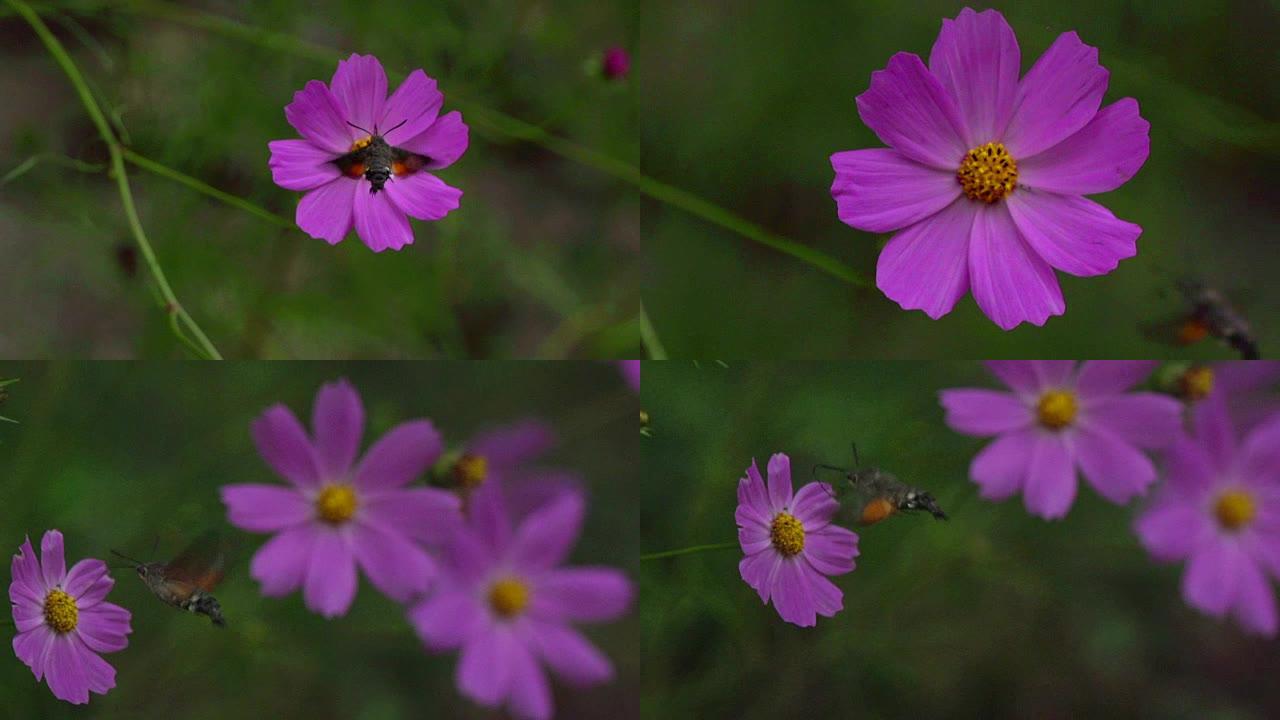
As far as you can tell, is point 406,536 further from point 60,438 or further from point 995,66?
point 995,66

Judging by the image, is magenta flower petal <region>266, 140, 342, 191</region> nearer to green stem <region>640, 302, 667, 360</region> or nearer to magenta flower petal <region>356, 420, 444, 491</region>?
magenta flower petal <region>356, 420, 444, 491</region>

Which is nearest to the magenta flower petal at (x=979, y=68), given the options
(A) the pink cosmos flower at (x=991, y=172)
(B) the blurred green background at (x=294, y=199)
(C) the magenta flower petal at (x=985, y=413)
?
(A) the pink cosmos flower at (x=991, y=172)

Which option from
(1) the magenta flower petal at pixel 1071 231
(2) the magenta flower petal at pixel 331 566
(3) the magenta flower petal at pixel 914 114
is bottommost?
(2) the magenta flower petal at pixel 331 566

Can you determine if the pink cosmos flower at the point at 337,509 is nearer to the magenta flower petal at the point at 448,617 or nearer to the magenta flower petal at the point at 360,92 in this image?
the magenta flower petal at the point at 448,617

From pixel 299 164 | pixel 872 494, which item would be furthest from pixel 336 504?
pixel 872 494

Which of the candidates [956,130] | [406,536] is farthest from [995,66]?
[406,536]

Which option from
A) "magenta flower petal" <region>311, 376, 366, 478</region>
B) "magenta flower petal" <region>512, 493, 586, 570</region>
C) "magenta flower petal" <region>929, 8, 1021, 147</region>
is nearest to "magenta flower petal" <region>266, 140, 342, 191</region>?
"magenta flower petal" <region>311, 376, 366, 478</region>
